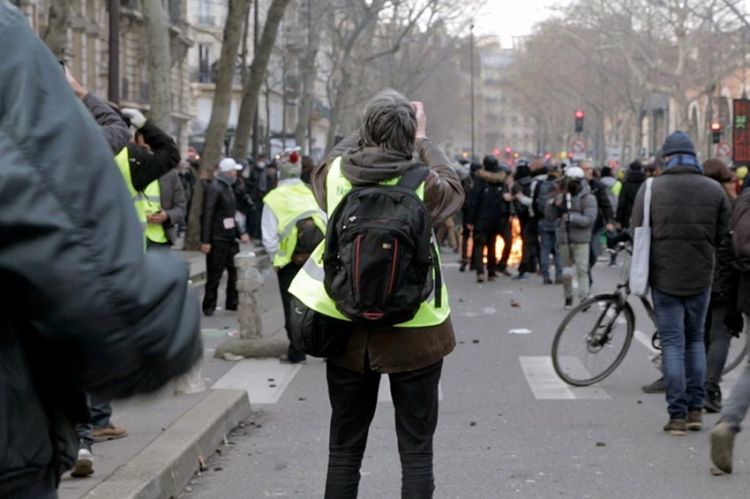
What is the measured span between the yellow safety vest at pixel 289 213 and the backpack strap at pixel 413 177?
6.63m

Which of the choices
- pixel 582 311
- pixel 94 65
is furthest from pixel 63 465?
pixel 94 65

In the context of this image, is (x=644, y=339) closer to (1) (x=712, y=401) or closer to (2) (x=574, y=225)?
(2) (x=574, y=225)

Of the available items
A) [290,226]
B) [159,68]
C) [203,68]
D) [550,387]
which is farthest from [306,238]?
[203,68]

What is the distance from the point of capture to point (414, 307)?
5191mm

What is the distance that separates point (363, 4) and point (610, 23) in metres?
23.6

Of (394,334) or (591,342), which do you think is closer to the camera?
(394,334)

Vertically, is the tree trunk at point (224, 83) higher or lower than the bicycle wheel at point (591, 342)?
higher

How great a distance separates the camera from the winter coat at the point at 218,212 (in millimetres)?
16906

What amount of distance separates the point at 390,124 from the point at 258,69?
30.5 metres

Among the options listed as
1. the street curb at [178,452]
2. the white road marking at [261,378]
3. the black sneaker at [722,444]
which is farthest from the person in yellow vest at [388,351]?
the white road marking at [261,378]

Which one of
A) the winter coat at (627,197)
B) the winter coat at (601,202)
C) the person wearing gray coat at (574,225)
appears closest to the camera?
the person wearing gray coat at (574,225)

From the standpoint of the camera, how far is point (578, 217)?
59.8 feet

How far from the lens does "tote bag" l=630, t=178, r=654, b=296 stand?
28.7 feet

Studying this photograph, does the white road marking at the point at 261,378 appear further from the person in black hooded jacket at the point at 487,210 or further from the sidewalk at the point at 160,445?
the person in black hooded jacket at the point at 487,210
